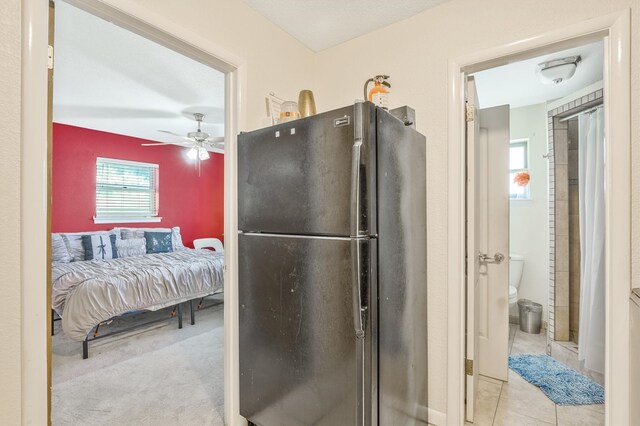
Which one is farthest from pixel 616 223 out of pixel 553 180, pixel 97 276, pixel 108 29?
pixel 97 276

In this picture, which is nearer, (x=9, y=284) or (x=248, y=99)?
(x=9, y=284)

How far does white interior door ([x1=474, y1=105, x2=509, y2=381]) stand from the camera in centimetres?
233

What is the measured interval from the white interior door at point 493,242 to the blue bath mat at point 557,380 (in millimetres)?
269

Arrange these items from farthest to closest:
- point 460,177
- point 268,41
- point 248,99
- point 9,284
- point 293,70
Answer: point 293,70, point 268,41, point 248,99, point 460,177, point 9,284

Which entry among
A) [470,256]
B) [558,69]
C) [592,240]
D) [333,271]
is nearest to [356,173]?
[333,271]

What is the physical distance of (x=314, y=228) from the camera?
139cm

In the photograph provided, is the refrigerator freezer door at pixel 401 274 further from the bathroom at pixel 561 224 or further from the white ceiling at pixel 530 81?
the bathroom at pixel 561 224

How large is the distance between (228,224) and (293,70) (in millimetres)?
1253

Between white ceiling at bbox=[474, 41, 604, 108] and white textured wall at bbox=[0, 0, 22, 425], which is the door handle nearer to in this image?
white ceiling at bbox=[474, 41, 604, 108]

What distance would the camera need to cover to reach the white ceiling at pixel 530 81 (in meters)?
2.28

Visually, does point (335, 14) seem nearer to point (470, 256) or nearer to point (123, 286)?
point (470, 256)

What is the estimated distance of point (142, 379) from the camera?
2.46 m

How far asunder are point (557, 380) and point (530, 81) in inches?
98.3

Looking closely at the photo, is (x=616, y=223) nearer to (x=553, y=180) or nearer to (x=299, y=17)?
(x=553, y=180)
